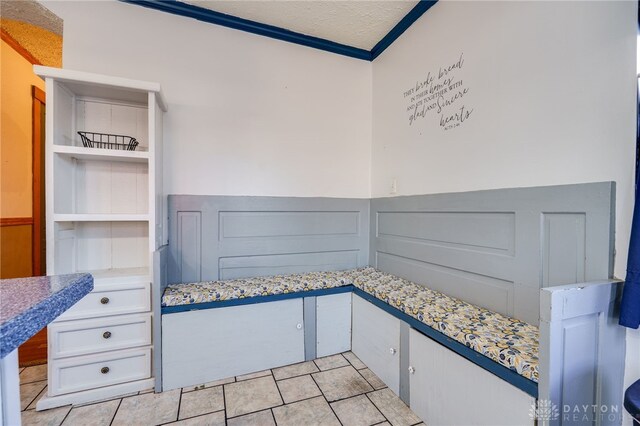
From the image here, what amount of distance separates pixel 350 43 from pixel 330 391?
9.49 feet

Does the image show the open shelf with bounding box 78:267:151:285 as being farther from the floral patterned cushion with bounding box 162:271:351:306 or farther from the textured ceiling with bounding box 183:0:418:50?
the textured ceiling with bounding box 183:0:418:50

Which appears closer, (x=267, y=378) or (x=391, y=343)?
(x=391, y=343)

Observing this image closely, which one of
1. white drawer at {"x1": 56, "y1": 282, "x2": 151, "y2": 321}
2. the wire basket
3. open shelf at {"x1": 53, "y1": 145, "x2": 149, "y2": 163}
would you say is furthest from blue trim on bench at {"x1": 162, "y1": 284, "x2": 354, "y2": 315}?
the wire basket

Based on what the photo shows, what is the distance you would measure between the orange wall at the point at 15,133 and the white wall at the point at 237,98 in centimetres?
134

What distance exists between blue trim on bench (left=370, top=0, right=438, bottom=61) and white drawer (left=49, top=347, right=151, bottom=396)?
3.05m

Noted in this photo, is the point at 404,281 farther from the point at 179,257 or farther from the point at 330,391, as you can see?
the point at 179,257

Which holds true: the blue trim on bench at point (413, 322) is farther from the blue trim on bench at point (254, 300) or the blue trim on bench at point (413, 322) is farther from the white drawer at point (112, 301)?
the white drawer at point (112, 301)

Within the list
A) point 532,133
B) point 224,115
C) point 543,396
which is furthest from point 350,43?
point 543,396

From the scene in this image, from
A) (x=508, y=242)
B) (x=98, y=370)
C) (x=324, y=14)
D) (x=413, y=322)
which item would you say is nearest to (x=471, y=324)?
(x=413, y=322)

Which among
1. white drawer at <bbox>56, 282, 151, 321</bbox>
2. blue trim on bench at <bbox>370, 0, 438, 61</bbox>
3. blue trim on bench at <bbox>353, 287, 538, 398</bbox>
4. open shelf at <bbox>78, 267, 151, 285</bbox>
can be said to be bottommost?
blue trim on bench at <bbox>353, 287, 538, 398</bbox>

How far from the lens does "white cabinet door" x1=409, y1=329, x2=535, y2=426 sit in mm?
1143

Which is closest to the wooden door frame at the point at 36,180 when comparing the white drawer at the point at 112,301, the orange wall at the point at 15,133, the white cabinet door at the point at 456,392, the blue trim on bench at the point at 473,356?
the orange wall at the point at 15,133

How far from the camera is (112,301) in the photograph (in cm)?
179

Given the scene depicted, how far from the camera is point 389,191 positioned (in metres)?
2.60
